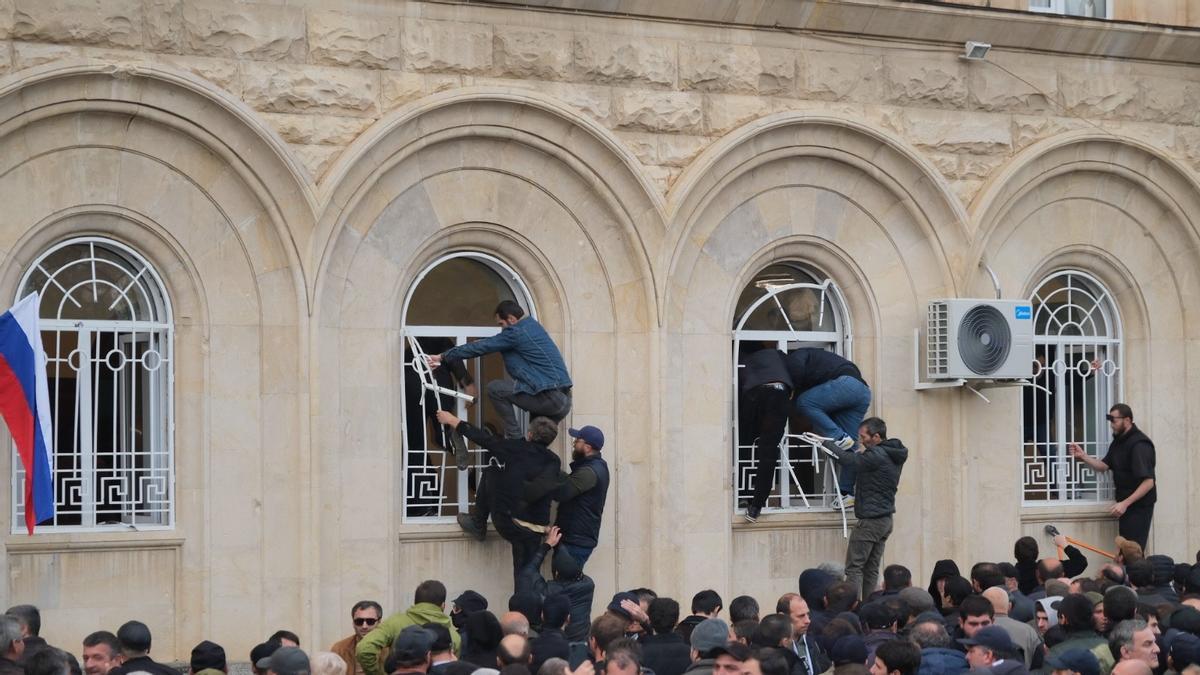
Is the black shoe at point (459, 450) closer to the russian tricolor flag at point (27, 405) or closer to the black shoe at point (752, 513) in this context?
the black shoe at point (752, 513)

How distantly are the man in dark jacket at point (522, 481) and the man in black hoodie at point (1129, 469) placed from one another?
5450 mm

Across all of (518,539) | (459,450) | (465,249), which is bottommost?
(518,539)

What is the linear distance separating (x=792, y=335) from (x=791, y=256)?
662mm

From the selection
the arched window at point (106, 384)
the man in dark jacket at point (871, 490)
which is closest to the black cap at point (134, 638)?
the arched window at point (106, 384)

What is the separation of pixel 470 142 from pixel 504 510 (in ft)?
9.31

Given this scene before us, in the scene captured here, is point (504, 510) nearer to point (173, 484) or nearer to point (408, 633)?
point (173, 484)

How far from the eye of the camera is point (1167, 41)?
58.5 ft

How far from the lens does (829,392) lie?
1644cm

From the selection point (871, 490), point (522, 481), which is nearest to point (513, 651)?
point (522, 481)

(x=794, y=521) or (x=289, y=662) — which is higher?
(x=794, y=521)

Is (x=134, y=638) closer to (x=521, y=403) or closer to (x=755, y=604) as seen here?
(x=755, y=604)

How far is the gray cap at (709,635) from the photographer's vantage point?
34.3ft

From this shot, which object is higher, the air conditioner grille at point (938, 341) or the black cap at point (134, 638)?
the air conditioner grille at point (938, 341)

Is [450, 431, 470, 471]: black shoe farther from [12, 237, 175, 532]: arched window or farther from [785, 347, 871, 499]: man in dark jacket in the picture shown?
[785, 347, 871, 499]: man in dark jacket
